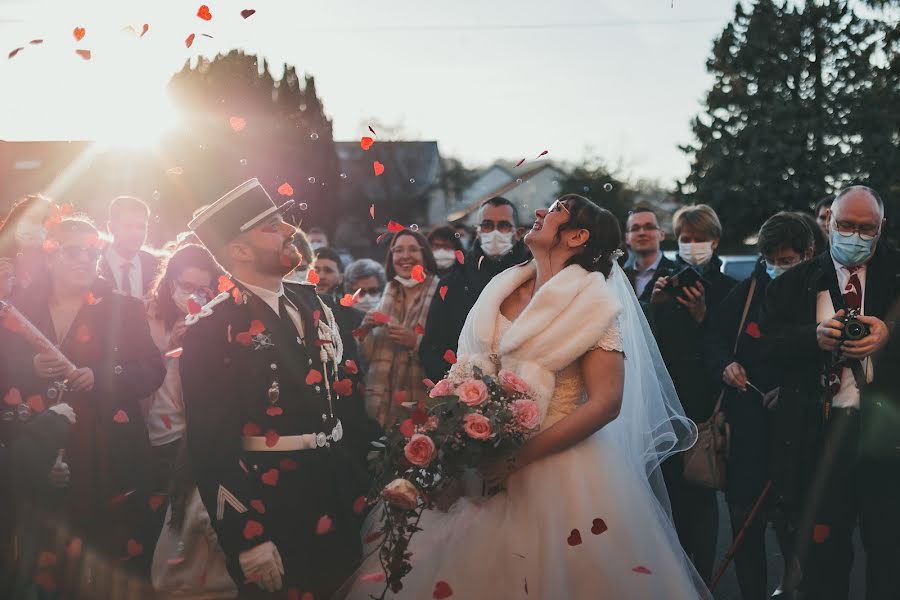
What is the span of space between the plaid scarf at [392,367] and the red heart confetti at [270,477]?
299 centimetres

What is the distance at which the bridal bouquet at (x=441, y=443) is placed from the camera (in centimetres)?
385

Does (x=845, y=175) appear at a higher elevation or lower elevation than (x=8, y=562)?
higher

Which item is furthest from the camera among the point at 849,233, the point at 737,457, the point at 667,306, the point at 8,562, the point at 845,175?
the point at 845,175

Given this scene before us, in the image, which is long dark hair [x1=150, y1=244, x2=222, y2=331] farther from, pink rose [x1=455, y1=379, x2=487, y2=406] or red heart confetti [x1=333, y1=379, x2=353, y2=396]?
pink rose [x1=455, y1=379, x2=487, y2=406]

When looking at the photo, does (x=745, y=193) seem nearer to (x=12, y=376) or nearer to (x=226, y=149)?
(x=226, y=149)

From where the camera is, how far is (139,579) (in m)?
5.73

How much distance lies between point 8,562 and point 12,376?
3.49 ft

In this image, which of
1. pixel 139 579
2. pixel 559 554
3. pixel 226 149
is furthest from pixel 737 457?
pixel 226 149

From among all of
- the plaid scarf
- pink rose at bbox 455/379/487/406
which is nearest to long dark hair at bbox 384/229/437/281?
the plaid scarf

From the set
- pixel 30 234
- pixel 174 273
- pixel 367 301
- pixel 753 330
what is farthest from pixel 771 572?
pixel 30 234

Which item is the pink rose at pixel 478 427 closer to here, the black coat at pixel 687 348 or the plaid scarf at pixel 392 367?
the black coat at pixel 687 348

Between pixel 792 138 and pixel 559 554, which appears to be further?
pixel 792 138

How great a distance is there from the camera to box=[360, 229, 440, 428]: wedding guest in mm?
7312

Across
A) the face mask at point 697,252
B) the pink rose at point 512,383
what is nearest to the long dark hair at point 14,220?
the pink rose at point 512,383
